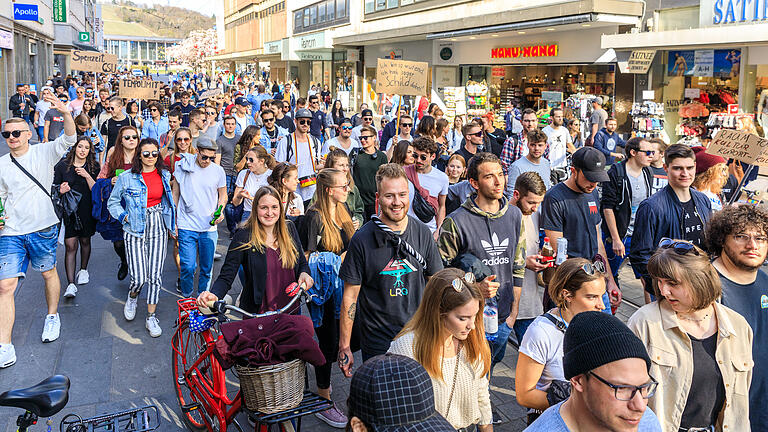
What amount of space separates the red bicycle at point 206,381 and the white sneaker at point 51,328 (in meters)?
2.01

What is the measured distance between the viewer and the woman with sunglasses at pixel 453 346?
10.7 ft

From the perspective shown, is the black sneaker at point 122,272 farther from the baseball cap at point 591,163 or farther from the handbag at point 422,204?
the baseball cap at point 591,163

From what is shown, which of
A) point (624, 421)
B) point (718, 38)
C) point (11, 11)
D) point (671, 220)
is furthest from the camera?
point (11, 11)

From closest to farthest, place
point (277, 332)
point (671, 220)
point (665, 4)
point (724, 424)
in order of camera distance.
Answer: point (724, 424)
point (277, 332)
point (671, 220)
point (665, 4)

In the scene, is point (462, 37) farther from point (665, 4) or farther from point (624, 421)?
point (624, 421)

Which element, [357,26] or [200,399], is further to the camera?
[357,26]

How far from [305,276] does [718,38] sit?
15113mm

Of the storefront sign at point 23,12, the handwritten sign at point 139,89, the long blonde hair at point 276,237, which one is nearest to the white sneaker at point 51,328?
the long blonde hair at point 276,237

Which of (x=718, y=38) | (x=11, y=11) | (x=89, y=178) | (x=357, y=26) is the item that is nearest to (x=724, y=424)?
(x=89, y=178)

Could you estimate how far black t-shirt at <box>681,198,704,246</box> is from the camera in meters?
5.50

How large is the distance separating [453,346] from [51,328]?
4.82 metres

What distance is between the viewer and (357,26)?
38.5m

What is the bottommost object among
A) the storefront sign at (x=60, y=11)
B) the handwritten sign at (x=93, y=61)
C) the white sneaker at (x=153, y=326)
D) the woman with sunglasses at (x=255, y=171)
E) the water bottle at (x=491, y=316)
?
the white sneaker at (x=153, y=326)

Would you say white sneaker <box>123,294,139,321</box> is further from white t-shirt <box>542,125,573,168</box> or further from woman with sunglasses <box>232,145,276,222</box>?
white t-shirt <box>542,125,573,168</box>
